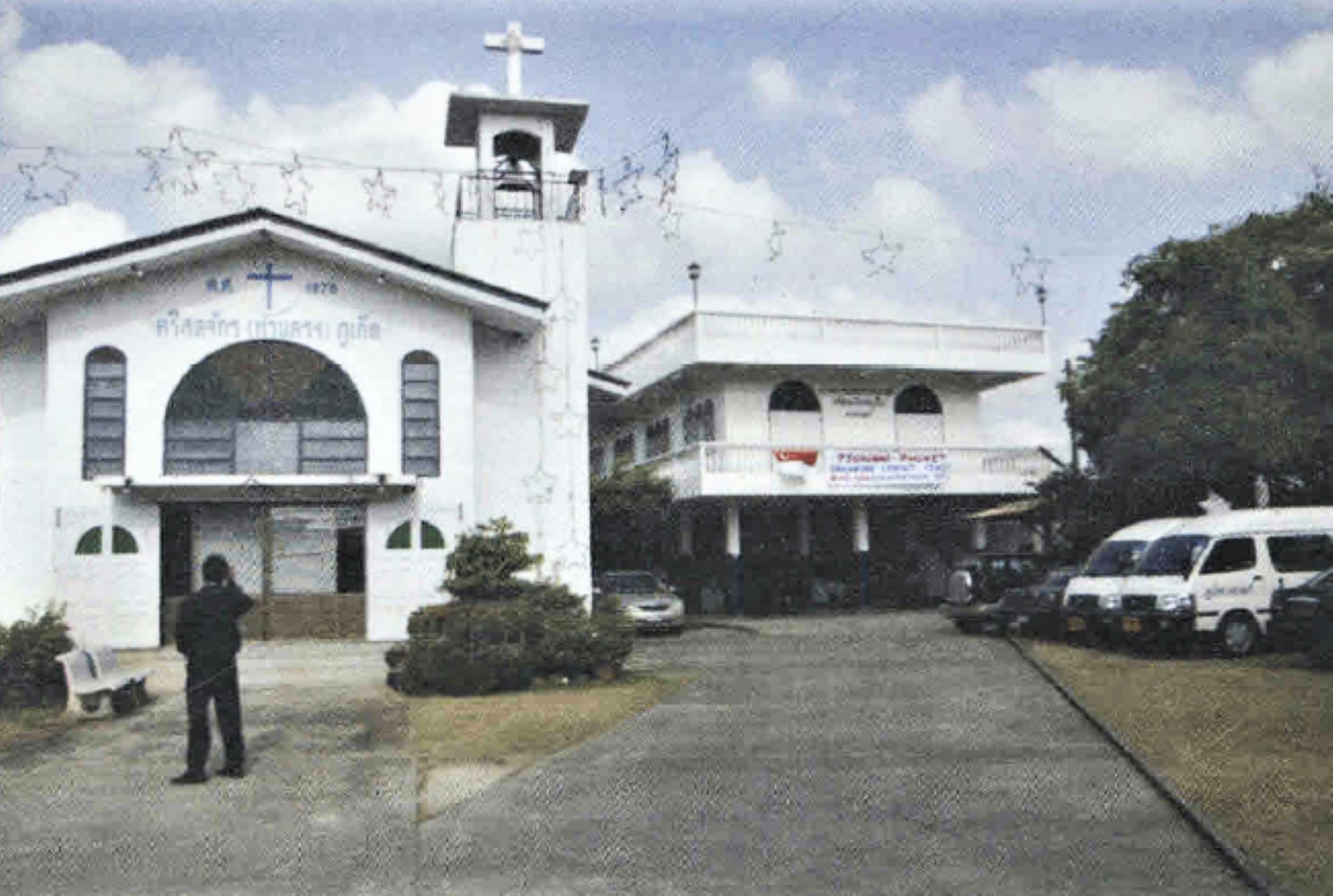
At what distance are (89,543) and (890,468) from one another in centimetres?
1775

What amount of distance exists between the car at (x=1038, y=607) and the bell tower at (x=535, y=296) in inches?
283

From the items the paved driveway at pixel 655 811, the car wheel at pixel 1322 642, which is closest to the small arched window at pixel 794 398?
the car wheel at pixel 1322 642

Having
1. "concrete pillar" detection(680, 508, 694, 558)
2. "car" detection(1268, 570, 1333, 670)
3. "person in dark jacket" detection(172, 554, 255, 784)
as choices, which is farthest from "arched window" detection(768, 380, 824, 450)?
"person in dark jacket" detection(172, 554, 255, 784)

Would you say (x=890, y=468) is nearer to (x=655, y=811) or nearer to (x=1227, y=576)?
(x=1227, y=576)

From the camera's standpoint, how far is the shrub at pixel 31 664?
541 inches

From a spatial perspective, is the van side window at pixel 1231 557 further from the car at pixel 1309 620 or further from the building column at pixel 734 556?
the building column at pixel 734 556

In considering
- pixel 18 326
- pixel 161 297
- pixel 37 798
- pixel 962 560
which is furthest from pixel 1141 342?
pixel 37 798

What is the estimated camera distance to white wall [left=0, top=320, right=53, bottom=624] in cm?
1997

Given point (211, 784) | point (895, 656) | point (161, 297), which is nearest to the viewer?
point (211, 784)

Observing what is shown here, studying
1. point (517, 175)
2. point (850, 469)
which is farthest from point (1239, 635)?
point (517, 175)

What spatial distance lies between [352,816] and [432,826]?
0.68 meters

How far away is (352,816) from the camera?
8820 mm

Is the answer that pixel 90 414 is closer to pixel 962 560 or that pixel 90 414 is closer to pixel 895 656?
pixel 895 656

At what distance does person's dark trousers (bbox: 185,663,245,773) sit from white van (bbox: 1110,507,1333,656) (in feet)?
41.3
